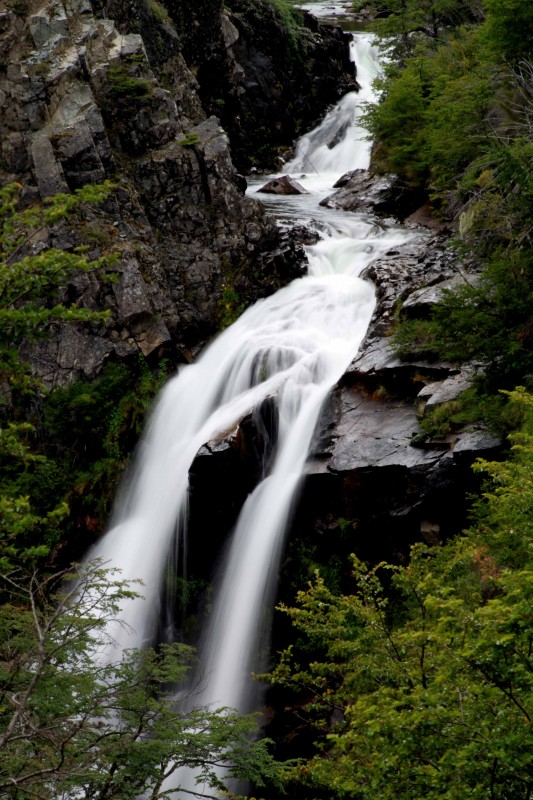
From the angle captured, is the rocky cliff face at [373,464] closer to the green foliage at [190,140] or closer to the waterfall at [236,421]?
the waterfall at [236,421]

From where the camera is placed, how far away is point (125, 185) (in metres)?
17.3

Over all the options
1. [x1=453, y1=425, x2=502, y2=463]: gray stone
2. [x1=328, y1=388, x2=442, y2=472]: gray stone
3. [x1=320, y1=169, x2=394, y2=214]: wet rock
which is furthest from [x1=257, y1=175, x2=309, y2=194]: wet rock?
[x1=453, y1=425, x2=502, y2=463]: gray stone

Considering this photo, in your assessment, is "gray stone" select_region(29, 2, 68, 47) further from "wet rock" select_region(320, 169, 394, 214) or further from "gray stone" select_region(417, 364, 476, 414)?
"gray stone" select_region(417, 364, 476, 414)

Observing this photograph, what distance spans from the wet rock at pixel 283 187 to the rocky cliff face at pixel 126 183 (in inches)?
271

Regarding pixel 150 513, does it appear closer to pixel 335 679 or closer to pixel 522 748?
pixel 335 679

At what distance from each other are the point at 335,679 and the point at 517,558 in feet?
16.3

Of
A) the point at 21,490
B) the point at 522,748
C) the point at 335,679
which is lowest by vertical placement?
the point at 335,679

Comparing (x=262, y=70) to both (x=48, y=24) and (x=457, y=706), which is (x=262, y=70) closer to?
(x=48, y=24)

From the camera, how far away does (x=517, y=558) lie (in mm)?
7594

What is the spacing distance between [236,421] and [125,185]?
26.2ft

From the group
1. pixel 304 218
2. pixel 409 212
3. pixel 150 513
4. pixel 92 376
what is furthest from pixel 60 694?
pixel 409 212

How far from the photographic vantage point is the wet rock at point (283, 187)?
26125 millimetres

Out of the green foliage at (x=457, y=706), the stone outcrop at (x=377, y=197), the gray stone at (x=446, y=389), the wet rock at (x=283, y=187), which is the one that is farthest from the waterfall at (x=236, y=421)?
the wet rock at (x=283, y=187)

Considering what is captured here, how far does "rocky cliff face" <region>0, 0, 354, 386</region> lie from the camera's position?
1623 centimetres
